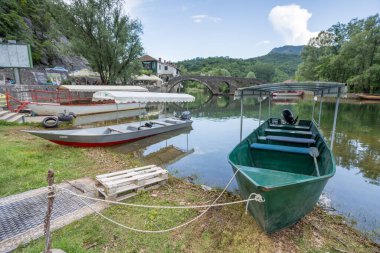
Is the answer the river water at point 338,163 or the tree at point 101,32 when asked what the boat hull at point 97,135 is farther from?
the tree at point 101,32

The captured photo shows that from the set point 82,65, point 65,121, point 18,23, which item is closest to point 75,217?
point 65,121

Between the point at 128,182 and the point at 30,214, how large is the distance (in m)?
2.01

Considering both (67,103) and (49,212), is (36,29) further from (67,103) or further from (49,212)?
(49,212)

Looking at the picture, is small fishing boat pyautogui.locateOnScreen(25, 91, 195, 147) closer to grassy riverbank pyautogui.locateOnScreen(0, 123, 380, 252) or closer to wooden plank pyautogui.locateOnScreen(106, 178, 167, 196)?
grassy riverbank pyautogui.locateOnScreen(0, 123, 380, 252)

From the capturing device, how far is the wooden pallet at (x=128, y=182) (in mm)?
4953

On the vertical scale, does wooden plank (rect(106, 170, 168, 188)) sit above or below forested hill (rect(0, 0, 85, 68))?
below

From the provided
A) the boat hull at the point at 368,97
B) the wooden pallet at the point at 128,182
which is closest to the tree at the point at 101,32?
the wooden pallet at the point at 128,182

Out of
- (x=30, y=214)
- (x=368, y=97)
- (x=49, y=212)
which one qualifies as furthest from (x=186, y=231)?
(x=368, y=97)

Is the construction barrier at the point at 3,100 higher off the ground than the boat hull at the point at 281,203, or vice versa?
the construction barrier at the point at 3,100

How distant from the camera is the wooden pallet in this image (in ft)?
16.3

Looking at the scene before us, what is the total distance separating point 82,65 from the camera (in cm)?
4059

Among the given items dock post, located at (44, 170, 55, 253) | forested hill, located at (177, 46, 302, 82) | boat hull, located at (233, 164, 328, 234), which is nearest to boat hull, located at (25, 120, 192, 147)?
dock post, located at (44, 170, 55, 253)

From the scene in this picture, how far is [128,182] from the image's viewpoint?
5.31 meters

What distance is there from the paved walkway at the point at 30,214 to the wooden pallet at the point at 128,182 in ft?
1.02
